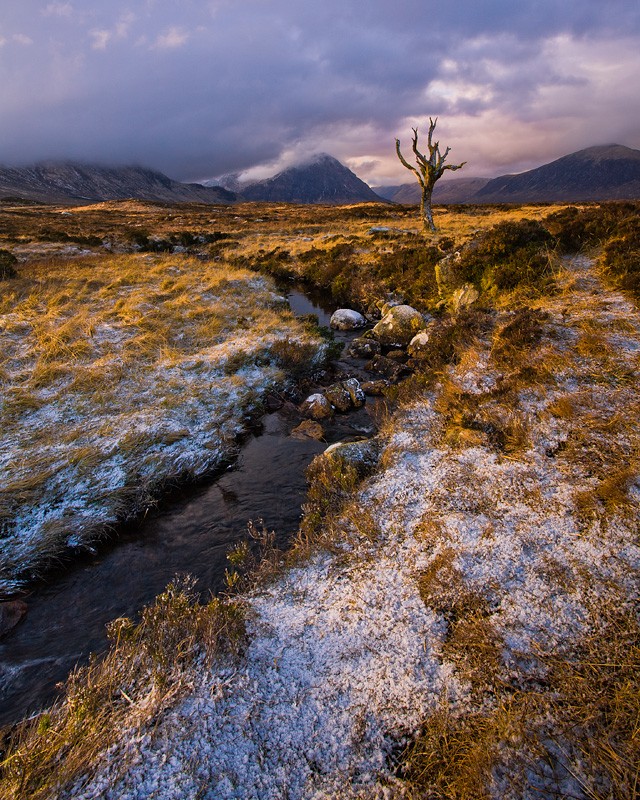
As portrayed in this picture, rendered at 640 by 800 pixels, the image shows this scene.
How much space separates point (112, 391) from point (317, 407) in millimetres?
→ 5792

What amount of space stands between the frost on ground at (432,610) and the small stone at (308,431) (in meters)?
2.22

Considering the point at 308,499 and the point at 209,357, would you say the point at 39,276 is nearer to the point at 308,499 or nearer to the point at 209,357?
the point at 209,357

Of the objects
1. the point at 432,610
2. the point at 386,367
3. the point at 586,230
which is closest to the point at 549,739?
the point at 432,610

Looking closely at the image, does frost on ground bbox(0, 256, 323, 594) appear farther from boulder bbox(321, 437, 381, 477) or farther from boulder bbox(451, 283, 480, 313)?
boulder bbox(451, 283, 480, 313)

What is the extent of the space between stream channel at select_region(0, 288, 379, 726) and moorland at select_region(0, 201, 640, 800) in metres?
0.48

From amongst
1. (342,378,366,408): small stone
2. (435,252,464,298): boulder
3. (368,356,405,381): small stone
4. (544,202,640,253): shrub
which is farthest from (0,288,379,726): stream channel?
(544,202,640,253): shrub

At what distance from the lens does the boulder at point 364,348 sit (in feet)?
49.5

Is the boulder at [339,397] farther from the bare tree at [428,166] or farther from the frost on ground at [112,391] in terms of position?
the bare tree at [428,166]

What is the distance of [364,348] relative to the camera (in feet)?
49.8

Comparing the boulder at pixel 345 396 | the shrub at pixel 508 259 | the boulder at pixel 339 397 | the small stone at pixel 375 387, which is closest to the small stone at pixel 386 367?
the small stone at pixel 375 387

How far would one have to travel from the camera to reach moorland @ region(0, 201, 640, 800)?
355cm

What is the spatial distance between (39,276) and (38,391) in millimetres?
12257

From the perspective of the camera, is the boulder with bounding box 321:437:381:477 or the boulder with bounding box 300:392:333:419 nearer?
the boulder with bounding box 321:437:381:477

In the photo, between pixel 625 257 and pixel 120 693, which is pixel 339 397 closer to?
pixel 120 693
